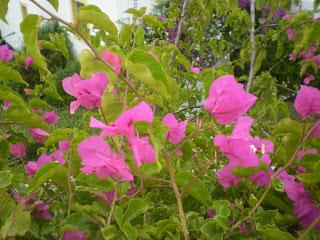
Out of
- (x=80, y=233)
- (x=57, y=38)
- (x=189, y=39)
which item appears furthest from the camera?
(x=189, y=39)

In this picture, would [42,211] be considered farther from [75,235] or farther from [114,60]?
[114,60]

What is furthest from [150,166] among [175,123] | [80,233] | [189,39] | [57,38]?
[189,39]

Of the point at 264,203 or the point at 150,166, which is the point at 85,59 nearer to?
the point at 150,166

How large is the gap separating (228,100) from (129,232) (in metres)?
0.19

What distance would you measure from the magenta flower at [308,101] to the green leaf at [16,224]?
0.40 m

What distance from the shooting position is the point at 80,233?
655mm

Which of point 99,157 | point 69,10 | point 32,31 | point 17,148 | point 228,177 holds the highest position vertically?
point 32,31

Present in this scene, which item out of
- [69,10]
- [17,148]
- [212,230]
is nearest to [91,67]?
[212,230]

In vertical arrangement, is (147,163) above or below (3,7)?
below

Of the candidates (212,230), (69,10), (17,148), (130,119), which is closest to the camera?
(130,119)

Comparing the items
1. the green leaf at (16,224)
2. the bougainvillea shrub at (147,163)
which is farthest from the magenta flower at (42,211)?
the green leaf at (16,224)

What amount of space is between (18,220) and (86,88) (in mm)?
221

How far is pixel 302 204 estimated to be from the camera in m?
0.63

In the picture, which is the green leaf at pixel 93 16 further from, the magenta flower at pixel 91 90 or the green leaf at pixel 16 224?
the green leaf at pixel 16 224
